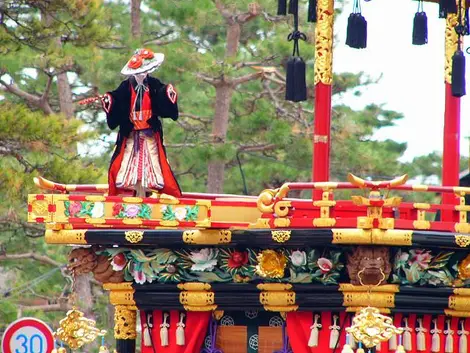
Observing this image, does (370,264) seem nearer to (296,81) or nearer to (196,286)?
(196,286)

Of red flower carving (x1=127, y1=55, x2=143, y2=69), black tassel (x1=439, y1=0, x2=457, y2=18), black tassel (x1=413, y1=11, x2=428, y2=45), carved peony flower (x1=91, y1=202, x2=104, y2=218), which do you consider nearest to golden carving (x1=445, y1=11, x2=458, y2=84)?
black tassel (x1=439, y1=0, x2=457, y2=18)

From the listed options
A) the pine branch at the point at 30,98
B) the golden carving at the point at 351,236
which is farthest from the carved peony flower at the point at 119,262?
the pine branch at the point at 30,98

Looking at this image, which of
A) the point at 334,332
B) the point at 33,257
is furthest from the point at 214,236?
the point at 33,257

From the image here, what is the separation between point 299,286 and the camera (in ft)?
67.7

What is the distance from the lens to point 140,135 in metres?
20.9

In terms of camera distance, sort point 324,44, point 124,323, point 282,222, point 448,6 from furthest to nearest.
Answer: point 448,6, point 324,44, point 124,323, point 282,222

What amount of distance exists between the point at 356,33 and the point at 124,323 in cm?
442

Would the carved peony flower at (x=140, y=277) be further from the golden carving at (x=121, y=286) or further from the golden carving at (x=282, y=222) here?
the golden carving at (x=282, y=222)

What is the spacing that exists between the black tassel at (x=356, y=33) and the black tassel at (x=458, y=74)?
3.90 feet

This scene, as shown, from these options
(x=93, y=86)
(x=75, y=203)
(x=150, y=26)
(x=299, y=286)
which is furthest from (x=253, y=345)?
(x=150, y=26)

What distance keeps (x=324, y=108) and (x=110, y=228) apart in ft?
9.48

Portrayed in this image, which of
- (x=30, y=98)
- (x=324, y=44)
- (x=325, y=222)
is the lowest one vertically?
(x=325, y=222)

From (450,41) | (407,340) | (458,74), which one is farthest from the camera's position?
(450,41)

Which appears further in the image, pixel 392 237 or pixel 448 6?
pixel 448 6
